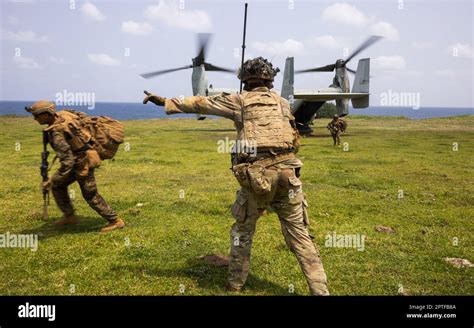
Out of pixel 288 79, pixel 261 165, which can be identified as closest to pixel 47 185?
pixel 261 165

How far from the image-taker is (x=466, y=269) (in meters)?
6.61

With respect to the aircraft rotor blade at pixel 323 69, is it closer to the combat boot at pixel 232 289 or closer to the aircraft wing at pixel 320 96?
the aircraft wing at pixel 320 96

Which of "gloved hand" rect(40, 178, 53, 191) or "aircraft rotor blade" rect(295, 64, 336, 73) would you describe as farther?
"aircraft rotor blade" rect(295, 64, 336, 73)

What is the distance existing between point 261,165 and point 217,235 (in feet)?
11.2

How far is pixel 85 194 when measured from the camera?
7863 mm

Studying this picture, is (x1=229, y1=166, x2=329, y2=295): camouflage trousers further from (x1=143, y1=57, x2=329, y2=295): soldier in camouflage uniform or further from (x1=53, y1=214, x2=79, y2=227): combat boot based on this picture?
(x1=53, y1=214, x2=79, y2=227): combat boot

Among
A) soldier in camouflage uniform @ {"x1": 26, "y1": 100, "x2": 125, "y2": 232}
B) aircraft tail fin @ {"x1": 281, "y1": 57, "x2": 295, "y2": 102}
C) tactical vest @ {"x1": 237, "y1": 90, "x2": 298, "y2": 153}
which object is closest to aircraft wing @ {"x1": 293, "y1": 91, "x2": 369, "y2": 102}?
aircraft tail fin @ {"x1": 281, "y1": 57, "x2": 295, "y2": 102}

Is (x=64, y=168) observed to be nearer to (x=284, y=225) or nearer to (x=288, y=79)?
(x=284, y=225)

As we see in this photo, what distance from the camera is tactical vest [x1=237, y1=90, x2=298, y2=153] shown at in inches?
206

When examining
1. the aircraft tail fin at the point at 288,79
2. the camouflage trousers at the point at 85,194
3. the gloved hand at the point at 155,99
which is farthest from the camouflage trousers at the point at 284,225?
the aircraft tail fin at the point at 288,79

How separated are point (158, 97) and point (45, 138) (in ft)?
11.6

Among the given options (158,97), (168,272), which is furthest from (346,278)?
(158,97)

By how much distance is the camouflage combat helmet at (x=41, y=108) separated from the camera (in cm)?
739
